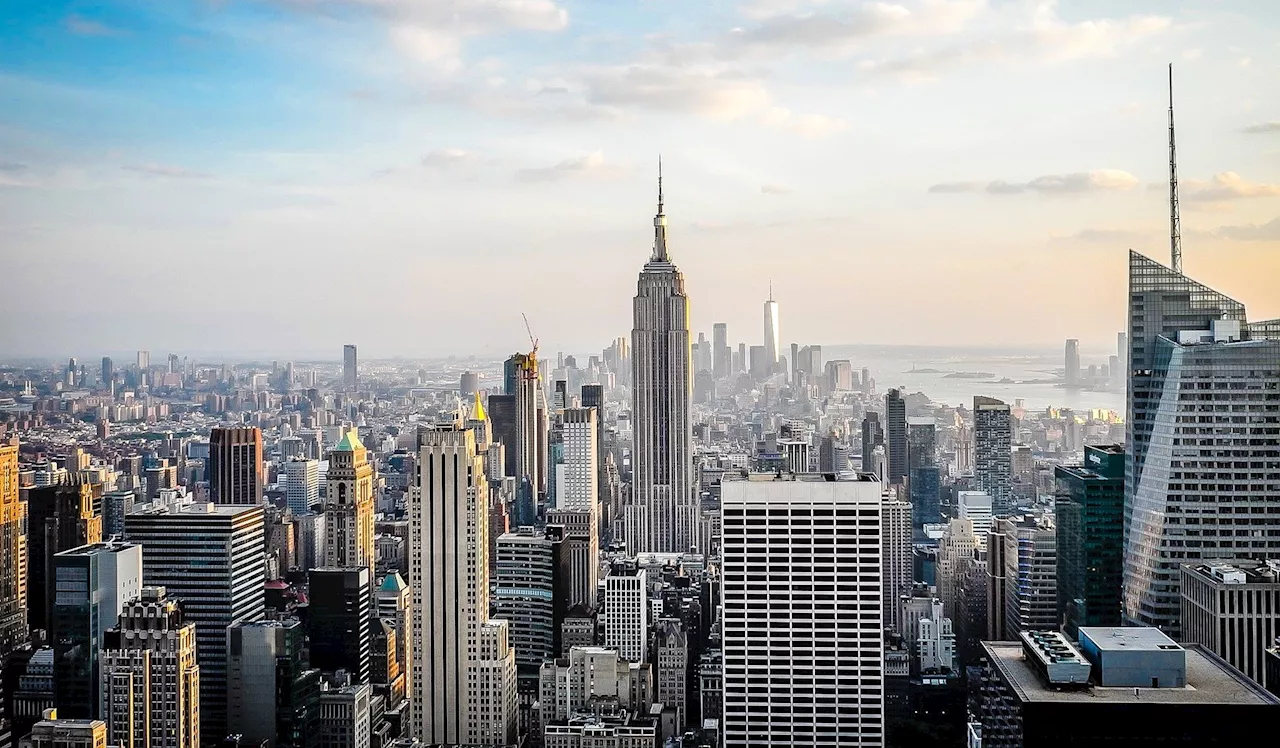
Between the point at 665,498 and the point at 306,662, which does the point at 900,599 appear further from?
the point at 665,498

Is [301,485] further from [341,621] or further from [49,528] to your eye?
[49,528]

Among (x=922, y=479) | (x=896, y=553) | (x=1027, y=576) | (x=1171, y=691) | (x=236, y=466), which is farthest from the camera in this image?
(x=922, y=479)

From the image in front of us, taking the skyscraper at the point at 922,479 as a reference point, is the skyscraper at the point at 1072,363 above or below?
above

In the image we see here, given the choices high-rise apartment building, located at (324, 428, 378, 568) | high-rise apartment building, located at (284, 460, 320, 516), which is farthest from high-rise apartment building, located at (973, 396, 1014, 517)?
high-rise apartment building, located at (284, 460, 320, 516)

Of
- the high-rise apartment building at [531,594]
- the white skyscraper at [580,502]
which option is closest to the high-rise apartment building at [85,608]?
the high-rise apartment building at [531,594]

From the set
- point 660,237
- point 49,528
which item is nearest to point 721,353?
point 660,237

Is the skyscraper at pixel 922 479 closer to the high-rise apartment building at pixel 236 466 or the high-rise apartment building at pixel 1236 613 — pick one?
the high-rise apartment building at pixel 1236 613

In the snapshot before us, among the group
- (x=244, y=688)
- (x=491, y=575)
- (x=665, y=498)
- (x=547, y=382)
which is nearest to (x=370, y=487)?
(x=491, y=575)
